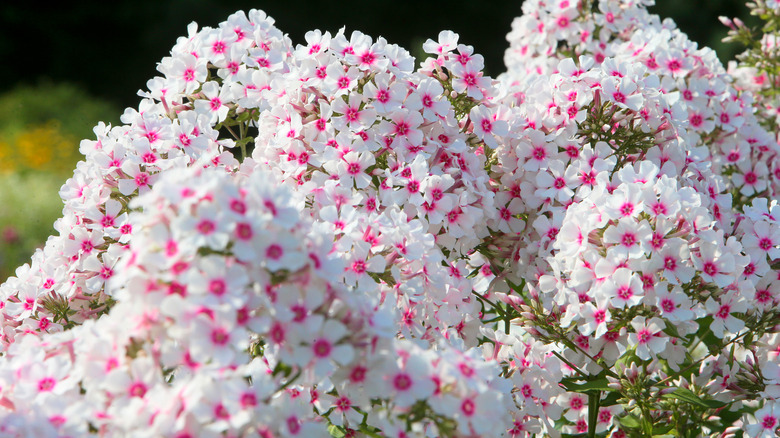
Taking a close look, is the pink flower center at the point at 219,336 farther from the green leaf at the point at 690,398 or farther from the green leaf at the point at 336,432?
the green leaf at the point at 690,398

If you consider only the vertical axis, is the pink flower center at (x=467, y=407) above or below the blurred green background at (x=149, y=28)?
below

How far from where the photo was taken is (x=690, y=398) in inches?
90.4

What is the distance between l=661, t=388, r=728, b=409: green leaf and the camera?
229 cm

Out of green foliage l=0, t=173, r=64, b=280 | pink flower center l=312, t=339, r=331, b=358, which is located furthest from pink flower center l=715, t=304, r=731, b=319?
green foliage l=0, t=173, r=64, b=280

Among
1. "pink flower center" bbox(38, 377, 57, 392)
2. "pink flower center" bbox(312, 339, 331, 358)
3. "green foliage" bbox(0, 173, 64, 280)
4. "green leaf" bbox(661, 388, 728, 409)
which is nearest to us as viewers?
"pink flower center" bbox(312, 339, 331, 358)

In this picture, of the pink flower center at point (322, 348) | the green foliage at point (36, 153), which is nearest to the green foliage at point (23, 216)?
the green foliage at point (36, 153)

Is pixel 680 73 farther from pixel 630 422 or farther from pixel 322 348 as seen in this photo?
pixel 322 348

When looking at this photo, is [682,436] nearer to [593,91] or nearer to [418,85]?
[593,91]

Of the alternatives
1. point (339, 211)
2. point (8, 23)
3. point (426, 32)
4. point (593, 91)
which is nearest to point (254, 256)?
point (339, 211)

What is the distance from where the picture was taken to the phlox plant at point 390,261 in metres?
1.51

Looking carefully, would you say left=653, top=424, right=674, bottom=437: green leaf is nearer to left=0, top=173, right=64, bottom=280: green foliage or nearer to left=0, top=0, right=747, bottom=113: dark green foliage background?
left=0, top=173, right=64, bottom=280: green foliage

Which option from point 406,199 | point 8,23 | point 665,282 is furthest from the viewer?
point 8,23

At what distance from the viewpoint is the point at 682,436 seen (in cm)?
249

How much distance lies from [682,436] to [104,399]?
173cm
